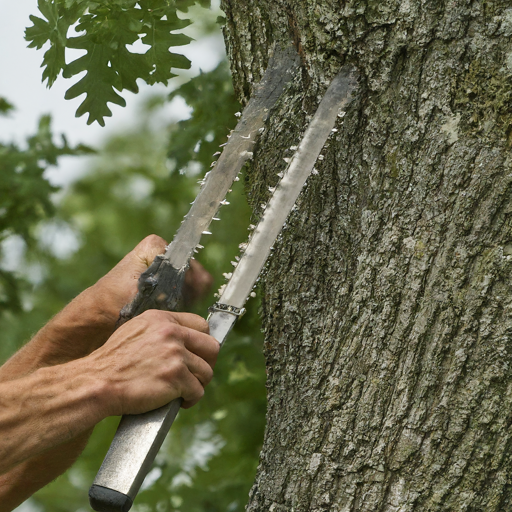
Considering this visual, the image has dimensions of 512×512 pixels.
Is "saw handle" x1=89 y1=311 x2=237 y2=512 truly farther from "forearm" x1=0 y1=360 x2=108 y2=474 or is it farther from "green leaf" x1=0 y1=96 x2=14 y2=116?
"green leaf" x1=0 y1=96 x2=14 y2=116

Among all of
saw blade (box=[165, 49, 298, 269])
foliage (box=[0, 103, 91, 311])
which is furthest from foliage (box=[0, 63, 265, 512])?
saw blade (box=[165, 49, 298, 269])

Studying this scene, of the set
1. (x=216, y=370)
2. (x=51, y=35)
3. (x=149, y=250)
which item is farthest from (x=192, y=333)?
(x=216, y=370)

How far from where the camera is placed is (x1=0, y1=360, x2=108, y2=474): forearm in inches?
55.4

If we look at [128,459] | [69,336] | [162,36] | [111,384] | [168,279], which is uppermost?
[162,36]

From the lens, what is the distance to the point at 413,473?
4.63ft

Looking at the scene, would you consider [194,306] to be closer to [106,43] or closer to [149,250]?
[149,250]

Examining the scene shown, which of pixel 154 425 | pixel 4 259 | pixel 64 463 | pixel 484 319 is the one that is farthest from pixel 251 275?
pixel 4 259

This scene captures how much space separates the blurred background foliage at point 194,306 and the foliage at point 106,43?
91cm

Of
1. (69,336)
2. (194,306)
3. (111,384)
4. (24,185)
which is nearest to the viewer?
(111,384)

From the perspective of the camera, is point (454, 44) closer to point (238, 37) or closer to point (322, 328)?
point (238, 37)

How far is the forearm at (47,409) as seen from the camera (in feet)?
4.61

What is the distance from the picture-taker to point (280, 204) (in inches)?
61.6

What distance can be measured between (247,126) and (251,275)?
509mm

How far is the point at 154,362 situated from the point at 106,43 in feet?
3.62
